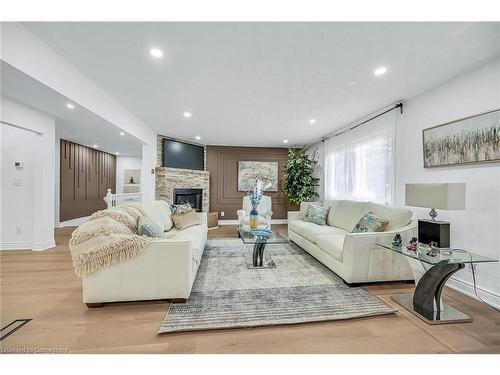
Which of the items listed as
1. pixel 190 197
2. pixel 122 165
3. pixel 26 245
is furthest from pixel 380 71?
pixel 122 165

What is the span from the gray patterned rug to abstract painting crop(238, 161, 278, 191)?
12.5 feet

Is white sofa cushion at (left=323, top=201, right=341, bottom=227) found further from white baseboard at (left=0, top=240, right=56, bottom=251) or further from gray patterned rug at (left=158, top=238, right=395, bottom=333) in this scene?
white baseboard at (left=0, top=240, right=56, bottom=251)

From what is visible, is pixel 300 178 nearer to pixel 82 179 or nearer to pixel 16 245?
pixel 16 245

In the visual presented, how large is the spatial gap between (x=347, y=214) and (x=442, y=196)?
1688 millimetres

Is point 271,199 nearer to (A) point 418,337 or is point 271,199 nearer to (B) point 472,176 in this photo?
(B) point 472,176

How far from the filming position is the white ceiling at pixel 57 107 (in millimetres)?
2180

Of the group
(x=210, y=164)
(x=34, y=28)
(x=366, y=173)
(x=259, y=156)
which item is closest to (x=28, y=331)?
(x=34, y=28)

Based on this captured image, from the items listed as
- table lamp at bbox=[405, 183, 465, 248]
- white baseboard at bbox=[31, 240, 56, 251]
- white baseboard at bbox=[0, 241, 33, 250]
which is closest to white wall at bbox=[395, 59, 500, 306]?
table lamp at bbox=[405, 183, 465, 248]

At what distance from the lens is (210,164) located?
6801 millimetres

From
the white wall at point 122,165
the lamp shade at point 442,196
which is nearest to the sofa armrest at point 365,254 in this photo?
the lamp shade at point 442,196

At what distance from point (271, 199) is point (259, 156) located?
1.39 m

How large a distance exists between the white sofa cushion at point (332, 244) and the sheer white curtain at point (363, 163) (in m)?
1.26

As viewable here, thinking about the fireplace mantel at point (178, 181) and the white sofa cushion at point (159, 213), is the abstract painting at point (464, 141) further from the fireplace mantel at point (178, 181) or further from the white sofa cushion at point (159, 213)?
the fireplace mantel at point (178, 181)

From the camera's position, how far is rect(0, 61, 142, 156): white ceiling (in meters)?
2.18
